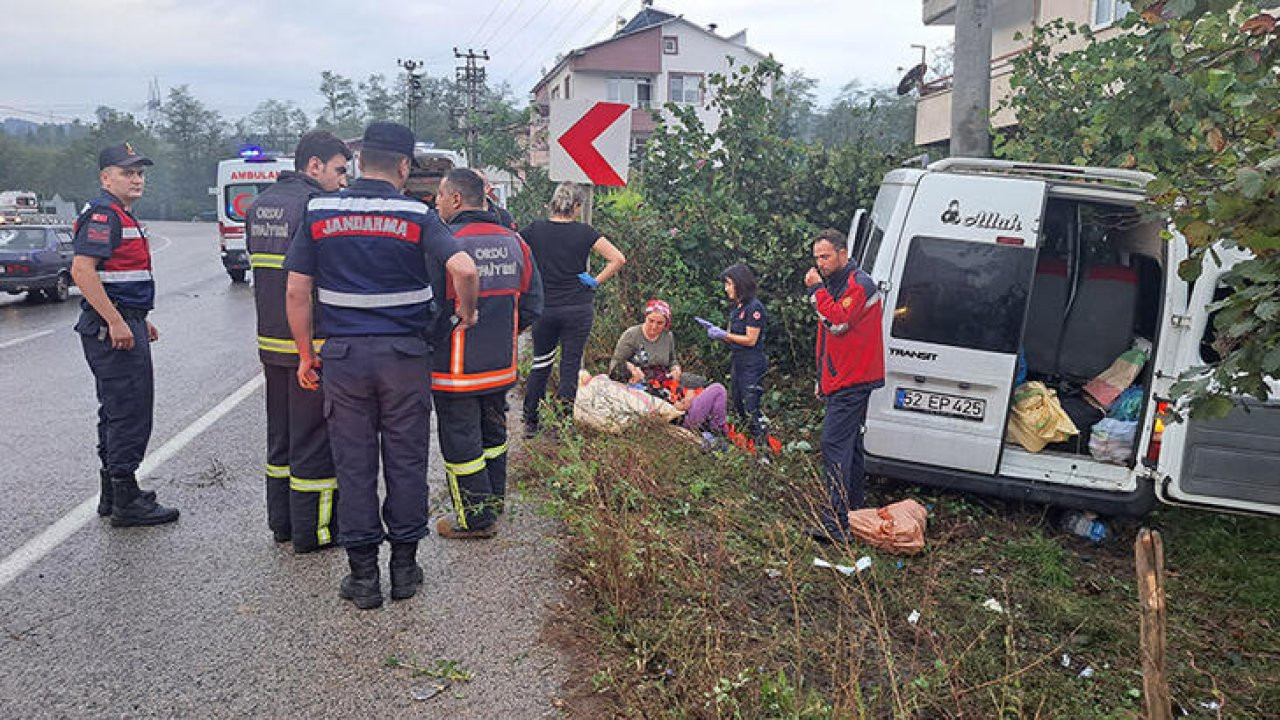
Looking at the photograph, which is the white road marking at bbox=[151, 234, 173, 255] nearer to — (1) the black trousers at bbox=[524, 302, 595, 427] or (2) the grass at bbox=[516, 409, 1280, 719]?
(1) the black trousers at bbox=[524, 302, 595, 427]

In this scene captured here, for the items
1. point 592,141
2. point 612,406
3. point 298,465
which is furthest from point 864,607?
point 592,141

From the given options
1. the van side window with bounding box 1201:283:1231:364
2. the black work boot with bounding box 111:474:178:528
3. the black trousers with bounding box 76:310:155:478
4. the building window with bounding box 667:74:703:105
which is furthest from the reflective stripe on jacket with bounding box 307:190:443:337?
the building window with bounding box 667:74:703:105

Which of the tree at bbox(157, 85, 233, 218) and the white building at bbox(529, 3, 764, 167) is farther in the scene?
the tree at bbox(157, 85, 233, 218)

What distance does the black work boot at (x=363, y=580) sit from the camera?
418 centimetres

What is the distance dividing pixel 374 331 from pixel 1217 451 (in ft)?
14.9

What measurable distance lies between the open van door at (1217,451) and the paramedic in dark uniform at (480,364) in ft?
12.1

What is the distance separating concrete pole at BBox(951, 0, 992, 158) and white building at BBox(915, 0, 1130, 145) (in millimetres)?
10860

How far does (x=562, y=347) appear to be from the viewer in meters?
6.95

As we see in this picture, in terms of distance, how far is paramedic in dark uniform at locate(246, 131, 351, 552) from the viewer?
4.64m

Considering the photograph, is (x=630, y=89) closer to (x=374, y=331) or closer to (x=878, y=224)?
(x=878, y=224)

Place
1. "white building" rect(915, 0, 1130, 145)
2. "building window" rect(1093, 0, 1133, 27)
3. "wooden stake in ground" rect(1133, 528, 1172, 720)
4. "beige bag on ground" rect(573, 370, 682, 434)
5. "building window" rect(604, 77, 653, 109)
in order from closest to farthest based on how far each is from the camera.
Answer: "wooden stake in ground" rect(1133, 528, 1172, 720)
"beige bag on ground" rect(573, 370, 682, 434)
"building window" rect(1093, 0, 1133, 27)
"white building" rect(915, 0, 1130, 145)
"building window" rect(604, 77, 653, 109)

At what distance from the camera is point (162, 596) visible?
168 inches

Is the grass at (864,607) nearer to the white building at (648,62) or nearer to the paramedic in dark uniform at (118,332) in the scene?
the paramedic in dark uniform at (118,332)

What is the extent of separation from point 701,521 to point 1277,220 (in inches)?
132
